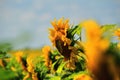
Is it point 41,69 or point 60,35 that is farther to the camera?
point 41,69

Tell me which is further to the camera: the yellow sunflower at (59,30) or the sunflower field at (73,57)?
the yellow sunflower at (59,30)

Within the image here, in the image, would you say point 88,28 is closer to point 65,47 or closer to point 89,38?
point 89,38

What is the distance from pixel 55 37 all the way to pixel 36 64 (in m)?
1.79

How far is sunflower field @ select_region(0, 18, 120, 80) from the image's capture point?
1.86 metres

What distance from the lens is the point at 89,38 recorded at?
1.89 metres

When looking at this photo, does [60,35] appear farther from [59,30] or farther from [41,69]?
[41,69]

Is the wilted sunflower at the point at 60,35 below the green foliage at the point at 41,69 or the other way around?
the other way around

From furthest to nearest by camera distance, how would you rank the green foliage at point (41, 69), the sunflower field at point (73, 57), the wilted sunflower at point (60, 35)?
the green foliage at point (41, 69), the wilted sunflower at point (60, 35), the sunflower field at point (73, 57)

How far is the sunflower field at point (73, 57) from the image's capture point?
1857 mm

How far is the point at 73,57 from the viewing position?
553 cm

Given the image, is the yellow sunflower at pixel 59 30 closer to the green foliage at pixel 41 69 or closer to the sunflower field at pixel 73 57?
the sunflower field at pixel 73 57

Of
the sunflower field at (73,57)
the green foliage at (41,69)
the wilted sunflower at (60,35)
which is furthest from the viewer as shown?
the green foliage at (41,69)

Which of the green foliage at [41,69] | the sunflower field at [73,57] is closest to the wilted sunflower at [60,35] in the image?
the sunflower field at [73,57]

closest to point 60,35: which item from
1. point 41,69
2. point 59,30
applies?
point 59,30
